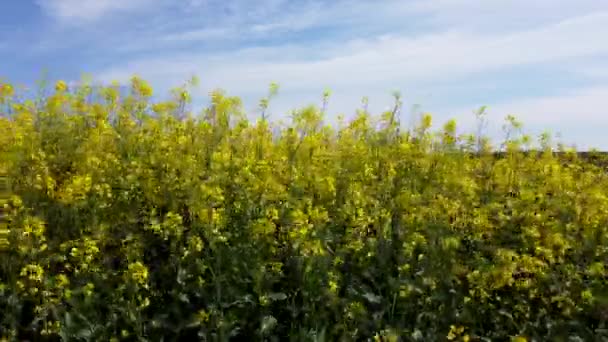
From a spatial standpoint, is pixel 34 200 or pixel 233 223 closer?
pixel 233 223

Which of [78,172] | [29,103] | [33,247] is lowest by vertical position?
[33,247]

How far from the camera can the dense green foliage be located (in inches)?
206

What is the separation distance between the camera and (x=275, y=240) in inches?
223

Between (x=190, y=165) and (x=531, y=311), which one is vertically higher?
(x=190, y=165)

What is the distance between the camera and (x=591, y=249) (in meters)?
6.47

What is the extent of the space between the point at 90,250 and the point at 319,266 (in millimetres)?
1758

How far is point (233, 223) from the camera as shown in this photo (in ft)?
18.7

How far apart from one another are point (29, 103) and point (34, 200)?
7.25 ft

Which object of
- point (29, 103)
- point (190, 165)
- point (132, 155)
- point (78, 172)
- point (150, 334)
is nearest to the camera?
point (150, 334)

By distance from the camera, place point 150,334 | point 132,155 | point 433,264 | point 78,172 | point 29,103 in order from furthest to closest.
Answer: point 29,103 → point 132,155 → point 78,172 → point 433,264 → point 150,334

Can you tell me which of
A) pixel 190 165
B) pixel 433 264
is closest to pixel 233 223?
pixel 190 165

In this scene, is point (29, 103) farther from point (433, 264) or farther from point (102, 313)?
point (433, 264)

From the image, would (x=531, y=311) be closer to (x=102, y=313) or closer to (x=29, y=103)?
(x=102, y=313)

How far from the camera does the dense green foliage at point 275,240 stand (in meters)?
5.23
